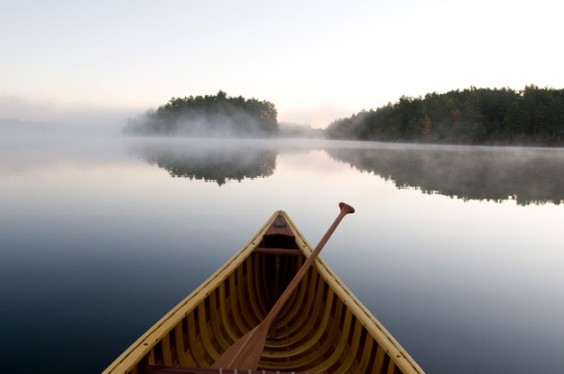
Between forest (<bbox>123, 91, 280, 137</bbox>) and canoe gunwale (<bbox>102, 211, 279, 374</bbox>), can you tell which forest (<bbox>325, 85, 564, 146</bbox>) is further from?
canoe gunwale (<bbox>102, 211, 279, 374</bbox>)

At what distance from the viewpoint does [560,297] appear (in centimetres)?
917

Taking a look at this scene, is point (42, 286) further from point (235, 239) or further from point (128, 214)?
point (128, 214)

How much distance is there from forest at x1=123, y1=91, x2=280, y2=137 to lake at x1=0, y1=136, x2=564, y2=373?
5986 inches

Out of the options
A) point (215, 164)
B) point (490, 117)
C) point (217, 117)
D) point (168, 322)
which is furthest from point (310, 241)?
point (217, 117)

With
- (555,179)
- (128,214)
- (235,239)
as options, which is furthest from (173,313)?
(555,179)

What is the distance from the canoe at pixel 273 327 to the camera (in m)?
3.99

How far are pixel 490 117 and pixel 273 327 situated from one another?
375ft

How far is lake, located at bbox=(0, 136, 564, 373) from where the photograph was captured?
6.77 m

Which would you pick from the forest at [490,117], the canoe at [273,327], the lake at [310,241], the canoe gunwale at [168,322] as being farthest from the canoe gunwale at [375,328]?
the forest at [490,117]

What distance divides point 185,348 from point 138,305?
3.94 m

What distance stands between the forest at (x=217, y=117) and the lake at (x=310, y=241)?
152 meters

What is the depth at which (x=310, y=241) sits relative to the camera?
13.3 metres

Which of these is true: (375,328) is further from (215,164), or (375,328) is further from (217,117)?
(217,117)

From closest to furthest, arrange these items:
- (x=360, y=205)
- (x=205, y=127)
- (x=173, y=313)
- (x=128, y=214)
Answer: (x=173, y=313), (x=128, y=214), (x=360, y=205), (x=205, y=127)
